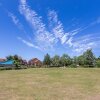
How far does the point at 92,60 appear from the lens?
12650 cm

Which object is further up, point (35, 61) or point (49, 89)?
point (35, 61)

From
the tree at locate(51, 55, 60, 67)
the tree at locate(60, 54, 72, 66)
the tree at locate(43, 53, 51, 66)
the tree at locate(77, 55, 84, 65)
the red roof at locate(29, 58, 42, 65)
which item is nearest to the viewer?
the tree at locate(77, 55, 84, 65)

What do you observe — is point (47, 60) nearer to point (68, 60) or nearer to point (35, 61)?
point (68, 60)

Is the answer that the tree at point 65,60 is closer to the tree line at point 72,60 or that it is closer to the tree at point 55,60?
the tree line at point 72,60

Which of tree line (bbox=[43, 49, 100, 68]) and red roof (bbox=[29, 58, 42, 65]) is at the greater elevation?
red roof (bbox=[29, 58, 42, 65])

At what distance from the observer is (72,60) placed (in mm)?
141250

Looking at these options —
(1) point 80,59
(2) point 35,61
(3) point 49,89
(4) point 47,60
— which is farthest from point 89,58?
(3) point 49,89

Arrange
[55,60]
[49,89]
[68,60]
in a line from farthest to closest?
1. [55,60]
2. [68,60]
3. [49,89]

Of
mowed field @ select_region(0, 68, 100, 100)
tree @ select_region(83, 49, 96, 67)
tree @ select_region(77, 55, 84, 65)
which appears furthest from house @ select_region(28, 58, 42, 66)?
mowed field @ select_region(0, 68, 100, 100)

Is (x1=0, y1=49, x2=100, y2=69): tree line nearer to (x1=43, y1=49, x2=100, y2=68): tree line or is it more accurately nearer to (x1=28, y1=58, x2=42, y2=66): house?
(x1=43, y1=49, x2=100, y2=68): tree line

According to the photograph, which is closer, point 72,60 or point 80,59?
point 80,59

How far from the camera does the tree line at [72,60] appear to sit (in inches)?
4980

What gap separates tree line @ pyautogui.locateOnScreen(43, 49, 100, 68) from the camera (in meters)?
126

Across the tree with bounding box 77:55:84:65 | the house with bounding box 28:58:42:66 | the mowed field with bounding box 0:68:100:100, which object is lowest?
the mowed field with bounding box 0:68:100:100
